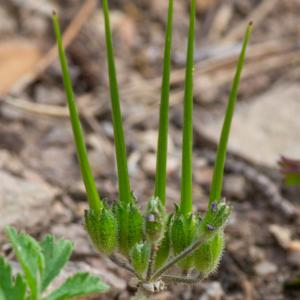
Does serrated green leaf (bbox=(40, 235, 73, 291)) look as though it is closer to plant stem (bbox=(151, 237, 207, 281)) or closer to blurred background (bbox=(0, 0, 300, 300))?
plant stem (bbox=(151, 237, 207, 281))

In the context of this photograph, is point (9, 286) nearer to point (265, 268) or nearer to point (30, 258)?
point (30, 258)

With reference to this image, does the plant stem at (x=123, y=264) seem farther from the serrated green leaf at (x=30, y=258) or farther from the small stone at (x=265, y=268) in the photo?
the small stone at (x=265, y=268)

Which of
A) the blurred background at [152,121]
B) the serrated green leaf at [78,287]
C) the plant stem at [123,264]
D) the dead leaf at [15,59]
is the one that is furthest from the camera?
the dead leaf at [15,59]

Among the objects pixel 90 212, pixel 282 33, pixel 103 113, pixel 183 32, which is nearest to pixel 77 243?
pixel 90 212

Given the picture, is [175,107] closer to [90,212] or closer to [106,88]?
[106,88]

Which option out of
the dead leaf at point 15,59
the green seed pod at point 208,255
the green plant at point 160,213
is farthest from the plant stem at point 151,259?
the dead leaf at point 15,59

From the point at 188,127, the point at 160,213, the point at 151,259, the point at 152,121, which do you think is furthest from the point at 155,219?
the point at 152,121

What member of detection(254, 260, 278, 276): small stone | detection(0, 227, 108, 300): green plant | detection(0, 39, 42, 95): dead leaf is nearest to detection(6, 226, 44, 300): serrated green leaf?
detection(0, 227, 108, 300): green plant

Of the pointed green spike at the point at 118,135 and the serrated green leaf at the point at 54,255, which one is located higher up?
the pointed green spike at the point at 118,135
